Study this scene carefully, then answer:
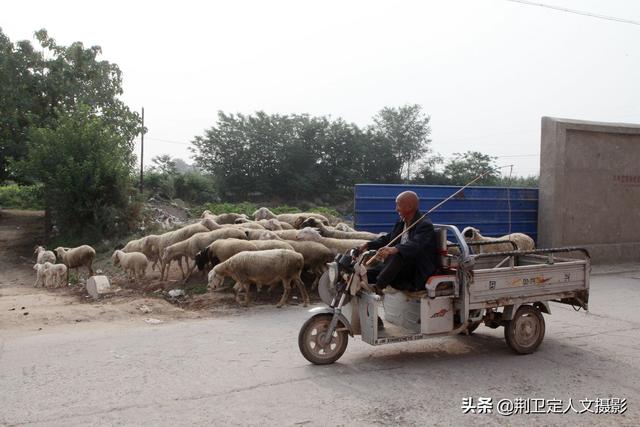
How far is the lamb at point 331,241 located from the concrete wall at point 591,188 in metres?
6.59

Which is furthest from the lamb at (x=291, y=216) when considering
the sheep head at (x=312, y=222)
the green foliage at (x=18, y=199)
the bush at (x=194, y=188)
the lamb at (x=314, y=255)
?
the green foliage at (x=18, y=199)

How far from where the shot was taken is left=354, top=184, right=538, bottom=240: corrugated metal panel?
13.2 m

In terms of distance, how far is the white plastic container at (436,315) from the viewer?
5.80 metres

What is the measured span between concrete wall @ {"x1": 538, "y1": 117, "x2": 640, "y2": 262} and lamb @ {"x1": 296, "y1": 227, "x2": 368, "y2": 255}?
6.59 metres

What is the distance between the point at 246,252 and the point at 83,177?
12.2 m

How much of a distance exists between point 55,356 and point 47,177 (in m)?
15.0

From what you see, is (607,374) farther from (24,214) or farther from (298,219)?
(24,214)

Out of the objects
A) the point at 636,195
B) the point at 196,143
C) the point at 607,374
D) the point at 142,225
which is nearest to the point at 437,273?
the point at 607,374

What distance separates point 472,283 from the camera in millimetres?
5891

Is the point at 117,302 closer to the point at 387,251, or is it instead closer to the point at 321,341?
the point at 321,341

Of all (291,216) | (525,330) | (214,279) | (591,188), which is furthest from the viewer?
(291,216)

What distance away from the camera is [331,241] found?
36.4 ft

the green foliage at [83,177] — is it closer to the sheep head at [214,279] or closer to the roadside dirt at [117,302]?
the roadside dirt at [117,302]

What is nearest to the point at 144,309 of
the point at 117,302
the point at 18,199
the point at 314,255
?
the point at 117,302
